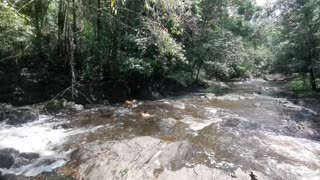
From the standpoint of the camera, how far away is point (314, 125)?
381 inches

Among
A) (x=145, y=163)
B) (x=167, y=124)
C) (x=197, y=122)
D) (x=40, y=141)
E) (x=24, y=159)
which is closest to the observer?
(x=145, y=163)

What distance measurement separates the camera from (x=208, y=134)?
8.56 meters

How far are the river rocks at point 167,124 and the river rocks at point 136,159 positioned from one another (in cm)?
222

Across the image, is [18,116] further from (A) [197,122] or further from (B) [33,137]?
(A) [197,122]

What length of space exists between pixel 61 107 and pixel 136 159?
623 cm

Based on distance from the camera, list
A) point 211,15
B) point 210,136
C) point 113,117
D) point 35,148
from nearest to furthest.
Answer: point 35,148 → point 210,136 → point 113,117 → point 211,15

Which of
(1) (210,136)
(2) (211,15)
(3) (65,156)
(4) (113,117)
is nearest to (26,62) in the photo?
(4) (113,117)

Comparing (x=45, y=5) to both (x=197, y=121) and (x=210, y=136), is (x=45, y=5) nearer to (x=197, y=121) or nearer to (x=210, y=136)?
(x=197, y=121)

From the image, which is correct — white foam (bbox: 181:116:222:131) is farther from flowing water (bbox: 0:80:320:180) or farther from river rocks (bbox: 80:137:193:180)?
river rocks (bbox: 80:137:193:180)

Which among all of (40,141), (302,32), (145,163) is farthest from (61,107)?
(302,32)

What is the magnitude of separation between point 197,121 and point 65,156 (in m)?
5.12

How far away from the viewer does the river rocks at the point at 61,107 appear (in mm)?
10879

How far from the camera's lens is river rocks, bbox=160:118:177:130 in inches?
359

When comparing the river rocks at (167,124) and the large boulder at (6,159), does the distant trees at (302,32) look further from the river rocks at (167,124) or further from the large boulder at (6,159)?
the large boulder at (6,159)
